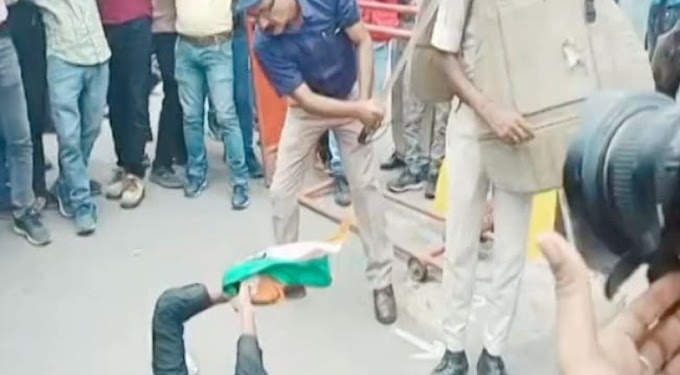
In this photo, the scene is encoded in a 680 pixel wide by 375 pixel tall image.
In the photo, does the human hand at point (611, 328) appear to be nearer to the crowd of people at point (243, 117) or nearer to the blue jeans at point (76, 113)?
the crowd of people at point (243, 117)

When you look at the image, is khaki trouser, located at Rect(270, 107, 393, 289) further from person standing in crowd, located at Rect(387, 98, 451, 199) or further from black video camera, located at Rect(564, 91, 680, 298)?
black video camera, located at Rect(564, 91, 680, 298)

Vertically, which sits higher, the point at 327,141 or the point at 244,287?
the point at 244,287

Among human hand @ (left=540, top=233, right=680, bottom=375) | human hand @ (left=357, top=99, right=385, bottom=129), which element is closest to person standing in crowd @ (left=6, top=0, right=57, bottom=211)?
human hand @ (left=357, top=99, right=385, bottom=129)

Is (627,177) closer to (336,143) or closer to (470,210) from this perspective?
(470,210)

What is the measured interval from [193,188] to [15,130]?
87 centimetres

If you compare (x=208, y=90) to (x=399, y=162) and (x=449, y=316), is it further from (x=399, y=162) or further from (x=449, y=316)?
(x=449, y=316)

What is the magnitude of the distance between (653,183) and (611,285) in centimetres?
18

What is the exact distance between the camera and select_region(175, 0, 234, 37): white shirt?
4.82 metres

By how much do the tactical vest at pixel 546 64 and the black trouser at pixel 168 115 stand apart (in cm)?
223

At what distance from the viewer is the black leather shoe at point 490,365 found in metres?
3.61

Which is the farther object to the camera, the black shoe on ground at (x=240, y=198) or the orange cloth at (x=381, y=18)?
the black shoe on ground at (x=240, y=198)

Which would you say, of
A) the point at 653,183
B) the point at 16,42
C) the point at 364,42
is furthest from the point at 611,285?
the point at 16,42

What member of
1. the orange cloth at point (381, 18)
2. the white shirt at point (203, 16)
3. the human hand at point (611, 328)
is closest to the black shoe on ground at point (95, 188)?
the white shirt at point (203, 16)

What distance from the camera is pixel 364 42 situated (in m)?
3.88
